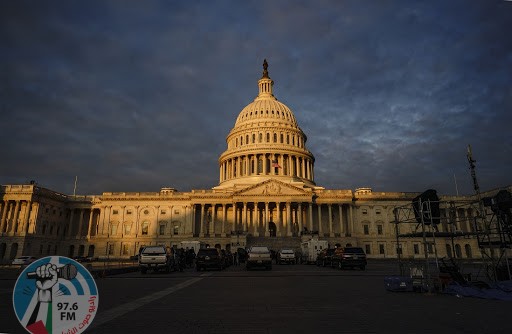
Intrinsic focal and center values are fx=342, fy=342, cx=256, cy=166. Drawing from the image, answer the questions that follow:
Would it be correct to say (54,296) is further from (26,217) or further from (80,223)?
(80,223)

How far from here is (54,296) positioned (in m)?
5.31

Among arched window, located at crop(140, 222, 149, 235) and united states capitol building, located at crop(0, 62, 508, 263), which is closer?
united states capitol building, located at crop(0, 62, 508, 263)

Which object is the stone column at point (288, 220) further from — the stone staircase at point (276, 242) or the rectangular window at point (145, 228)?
the rectangular window at point (145, 228)

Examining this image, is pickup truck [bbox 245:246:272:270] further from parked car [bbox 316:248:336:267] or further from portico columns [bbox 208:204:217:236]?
portico columns [bbox 208:204:217:236]

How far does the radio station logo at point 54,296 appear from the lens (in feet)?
16.4

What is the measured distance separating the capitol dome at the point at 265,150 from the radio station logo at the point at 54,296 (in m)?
79.8

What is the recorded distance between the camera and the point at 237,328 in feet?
25.5

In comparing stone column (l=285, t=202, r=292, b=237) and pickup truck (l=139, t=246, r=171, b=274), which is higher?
stone column (l=285, t=202, r=292, b=237)

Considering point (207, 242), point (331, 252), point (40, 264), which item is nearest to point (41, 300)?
point (40, 264)

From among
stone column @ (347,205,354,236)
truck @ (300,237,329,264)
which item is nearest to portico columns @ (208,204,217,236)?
stone column @ (347,205,354,236)

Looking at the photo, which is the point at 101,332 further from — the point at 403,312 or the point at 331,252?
the point at 331,252

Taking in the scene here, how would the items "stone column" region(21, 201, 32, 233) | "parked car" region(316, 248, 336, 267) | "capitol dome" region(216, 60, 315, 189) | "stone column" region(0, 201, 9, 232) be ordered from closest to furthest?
"parked car" region(316, 248, 336, 267)
"stone column" region(0, 201, 9, 232)
"stone column" region(21, 201, 32, 233)
"capitol dome" region(216, 60, 315, 189)

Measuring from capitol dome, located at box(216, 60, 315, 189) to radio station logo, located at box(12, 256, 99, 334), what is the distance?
79.8m

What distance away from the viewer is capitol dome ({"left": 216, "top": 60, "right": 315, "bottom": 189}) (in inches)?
3595
